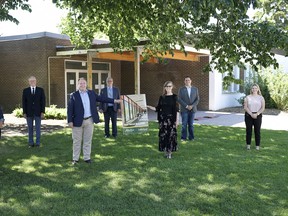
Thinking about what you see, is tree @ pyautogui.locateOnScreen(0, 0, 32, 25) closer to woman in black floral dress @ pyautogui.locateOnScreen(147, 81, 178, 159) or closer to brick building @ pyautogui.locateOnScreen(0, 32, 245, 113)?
brick building @ pyautogui.locateOnScreen(0, 32, 245, 113)

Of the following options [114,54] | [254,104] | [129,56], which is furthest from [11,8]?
[254,104]

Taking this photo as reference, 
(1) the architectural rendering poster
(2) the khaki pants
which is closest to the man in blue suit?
(2) the khaki pants

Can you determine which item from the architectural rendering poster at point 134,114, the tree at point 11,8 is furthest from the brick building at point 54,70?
the architectural rendering poster at point 134,114

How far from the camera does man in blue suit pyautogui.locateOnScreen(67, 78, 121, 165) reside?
7520 millimetres

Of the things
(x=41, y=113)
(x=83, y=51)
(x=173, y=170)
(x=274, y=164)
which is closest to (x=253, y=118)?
(x=274, y=164)

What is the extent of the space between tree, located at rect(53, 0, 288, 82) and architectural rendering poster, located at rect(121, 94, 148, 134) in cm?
150

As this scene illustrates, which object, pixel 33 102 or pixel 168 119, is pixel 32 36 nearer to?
pixel 33 102

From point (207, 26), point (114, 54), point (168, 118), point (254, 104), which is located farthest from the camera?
point (114, 54)

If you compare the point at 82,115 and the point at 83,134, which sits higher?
the point at 82,115

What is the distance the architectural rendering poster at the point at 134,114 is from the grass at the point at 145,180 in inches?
36.8

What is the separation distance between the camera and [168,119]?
8.15 metres

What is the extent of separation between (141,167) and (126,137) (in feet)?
12.8

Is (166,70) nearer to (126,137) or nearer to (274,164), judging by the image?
(126,137)

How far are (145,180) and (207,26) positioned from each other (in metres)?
3.23
